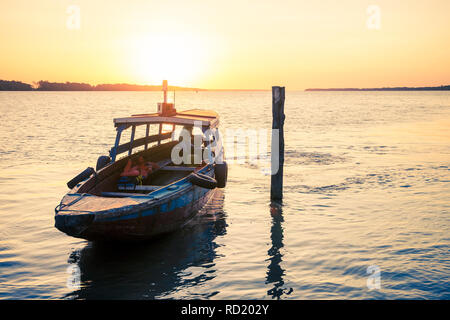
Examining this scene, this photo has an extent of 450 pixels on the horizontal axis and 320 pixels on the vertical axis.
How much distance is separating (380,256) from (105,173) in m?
6.97

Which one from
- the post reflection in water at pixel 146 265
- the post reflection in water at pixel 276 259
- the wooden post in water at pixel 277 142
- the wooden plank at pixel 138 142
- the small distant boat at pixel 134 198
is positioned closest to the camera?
the post reflection in water at pixel 146 265

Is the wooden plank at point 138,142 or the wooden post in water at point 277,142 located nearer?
the wooden plank at point 138,142

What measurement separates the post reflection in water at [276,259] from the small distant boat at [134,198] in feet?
6.61

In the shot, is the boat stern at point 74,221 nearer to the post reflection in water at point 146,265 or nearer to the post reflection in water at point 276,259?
the post reflection in water at point 146,265

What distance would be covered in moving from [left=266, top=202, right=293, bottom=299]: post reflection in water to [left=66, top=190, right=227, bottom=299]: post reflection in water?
116 centimetres

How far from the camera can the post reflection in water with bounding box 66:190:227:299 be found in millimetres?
7680

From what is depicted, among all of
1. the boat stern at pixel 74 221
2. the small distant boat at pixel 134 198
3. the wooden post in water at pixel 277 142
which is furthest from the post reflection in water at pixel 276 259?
the boat stern at pixel 74 221

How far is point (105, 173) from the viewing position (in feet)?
35.2

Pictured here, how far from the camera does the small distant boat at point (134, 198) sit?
8.02 metres

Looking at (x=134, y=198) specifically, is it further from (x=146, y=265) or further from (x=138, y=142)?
(x=138, y=142)

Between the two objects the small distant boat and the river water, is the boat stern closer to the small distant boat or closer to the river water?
the small distant boat

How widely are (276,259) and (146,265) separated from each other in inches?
112
